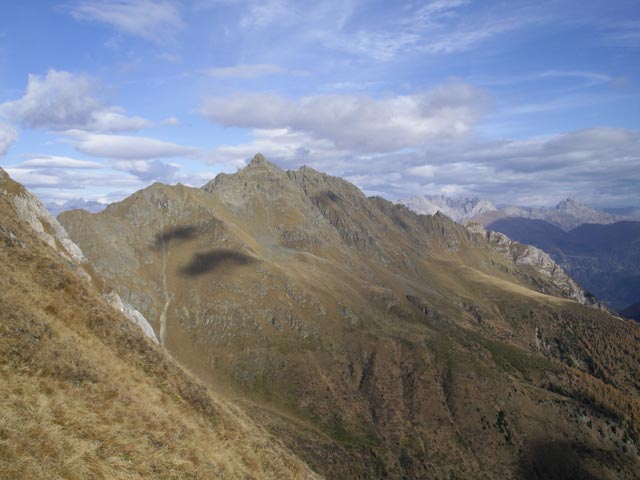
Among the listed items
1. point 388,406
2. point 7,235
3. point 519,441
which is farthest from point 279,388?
point 7,235

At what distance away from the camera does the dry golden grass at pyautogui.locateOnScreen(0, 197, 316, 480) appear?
1622cm

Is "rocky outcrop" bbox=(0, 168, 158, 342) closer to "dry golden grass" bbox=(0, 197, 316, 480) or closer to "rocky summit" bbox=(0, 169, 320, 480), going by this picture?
"rocky summit" bbox=(0, 169, 320, 480)

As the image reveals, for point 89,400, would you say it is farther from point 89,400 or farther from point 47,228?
point 47,228

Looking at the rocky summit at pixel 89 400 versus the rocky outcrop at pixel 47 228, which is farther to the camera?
the rocky outcrop at pixel 47 228

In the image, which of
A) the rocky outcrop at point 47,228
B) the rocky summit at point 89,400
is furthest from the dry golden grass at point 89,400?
the rocky outcrop at point 47,228

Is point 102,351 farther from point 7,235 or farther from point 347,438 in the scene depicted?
point 347,438

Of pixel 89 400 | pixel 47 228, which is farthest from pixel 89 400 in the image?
pixel 47 228

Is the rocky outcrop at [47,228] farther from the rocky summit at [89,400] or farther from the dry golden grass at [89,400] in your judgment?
the dry golden grass at [89,400]

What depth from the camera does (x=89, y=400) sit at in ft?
72.6

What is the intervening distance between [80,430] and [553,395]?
223979 millimetres

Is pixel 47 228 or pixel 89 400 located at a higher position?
pixel 47 228

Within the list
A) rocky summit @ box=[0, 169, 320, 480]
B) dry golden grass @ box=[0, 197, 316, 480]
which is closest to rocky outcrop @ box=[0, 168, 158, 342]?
rocky summit @ box=[0, 169, 320, 480]

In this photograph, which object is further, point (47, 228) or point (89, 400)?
point (47, 228)

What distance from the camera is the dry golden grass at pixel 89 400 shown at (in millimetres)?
16219
